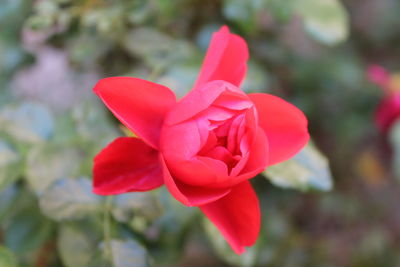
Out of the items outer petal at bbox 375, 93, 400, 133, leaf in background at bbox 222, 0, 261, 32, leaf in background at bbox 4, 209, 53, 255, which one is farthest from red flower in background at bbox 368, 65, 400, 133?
leaf in background at bbox 4, 209, 53, 255

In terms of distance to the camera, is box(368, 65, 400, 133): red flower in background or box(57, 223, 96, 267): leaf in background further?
box(368, 65, 400, 133): red flower in background

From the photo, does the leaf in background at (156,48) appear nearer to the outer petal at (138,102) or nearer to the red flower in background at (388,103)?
the outer petal at (138,102)

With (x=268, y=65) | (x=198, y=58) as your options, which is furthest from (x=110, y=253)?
(x=268, y=65)

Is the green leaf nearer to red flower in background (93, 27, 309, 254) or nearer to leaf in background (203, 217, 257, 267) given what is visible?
red flower in background (93, 27, 309, 254)

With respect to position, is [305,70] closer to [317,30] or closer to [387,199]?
[317,30]

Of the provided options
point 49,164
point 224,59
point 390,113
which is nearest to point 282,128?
point 224,59

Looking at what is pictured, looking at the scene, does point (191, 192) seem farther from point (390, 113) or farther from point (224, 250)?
point (390, 113)

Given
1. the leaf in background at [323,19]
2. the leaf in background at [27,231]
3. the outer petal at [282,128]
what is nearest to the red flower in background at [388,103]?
the leaf in background at [323,19]
